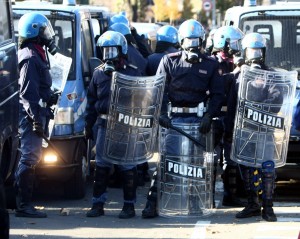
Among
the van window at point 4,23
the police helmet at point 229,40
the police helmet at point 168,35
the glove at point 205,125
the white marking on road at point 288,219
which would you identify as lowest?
the white marking on road at point 288,219

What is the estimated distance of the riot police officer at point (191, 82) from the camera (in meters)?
9.99

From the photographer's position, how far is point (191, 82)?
32.8 ft

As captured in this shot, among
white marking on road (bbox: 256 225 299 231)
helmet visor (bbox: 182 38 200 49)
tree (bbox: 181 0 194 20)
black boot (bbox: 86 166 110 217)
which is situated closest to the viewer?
white marking on road (bbox: 256 225 299 231)

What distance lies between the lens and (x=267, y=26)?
12195 mm

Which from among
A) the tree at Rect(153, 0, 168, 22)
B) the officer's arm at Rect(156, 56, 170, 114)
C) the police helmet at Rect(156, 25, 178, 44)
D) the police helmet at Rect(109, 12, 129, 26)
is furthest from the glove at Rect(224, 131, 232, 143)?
the tree at Rect(153, 0, 168, 22)

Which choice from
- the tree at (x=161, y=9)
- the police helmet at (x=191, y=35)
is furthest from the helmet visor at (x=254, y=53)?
the tree at (x=161, y=9)

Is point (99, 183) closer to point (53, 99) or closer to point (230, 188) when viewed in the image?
point (53, 99)

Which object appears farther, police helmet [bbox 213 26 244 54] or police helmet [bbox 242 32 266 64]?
police helmet [bbox 213 26 244 54]

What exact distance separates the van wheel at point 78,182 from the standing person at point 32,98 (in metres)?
0.96

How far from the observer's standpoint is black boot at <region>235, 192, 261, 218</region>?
1008 cm

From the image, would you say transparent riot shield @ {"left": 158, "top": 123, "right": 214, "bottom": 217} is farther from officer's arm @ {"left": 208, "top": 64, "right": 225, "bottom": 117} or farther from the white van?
the white van

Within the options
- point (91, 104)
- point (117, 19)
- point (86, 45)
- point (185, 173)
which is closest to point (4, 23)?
point (91, 104)

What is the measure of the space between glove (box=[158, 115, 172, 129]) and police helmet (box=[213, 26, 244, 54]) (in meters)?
1.70

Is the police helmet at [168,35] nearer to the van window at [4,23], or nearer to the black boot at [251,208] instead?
the black boot at [251,208]
